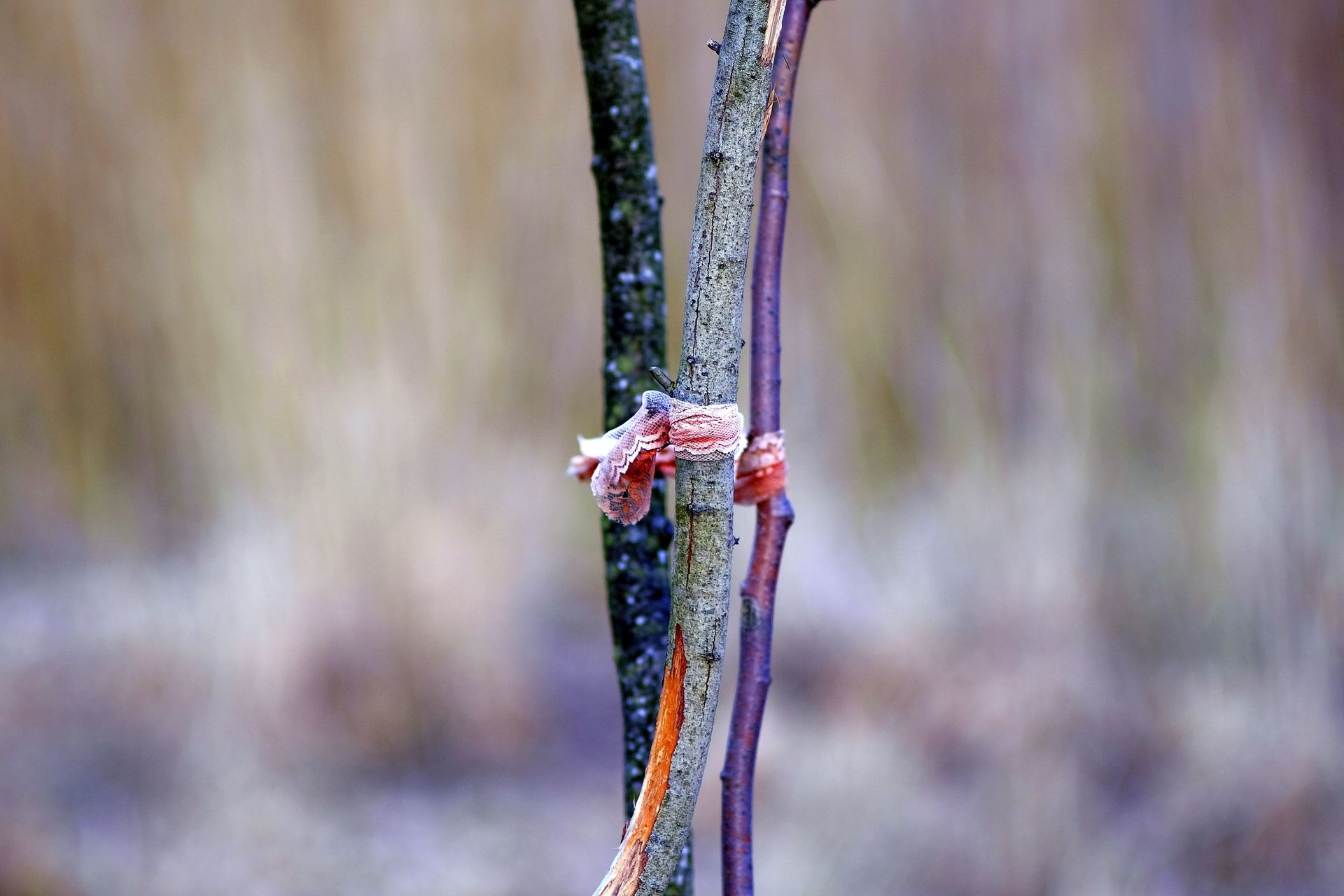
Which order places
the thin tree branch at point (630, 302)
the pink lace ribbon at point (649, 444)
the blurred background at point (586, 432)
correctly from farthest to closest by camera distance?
1. the blurred background at point (586, 432)
2. the thin tree branch at point (630, 302)
3. the pink lace ribbon at point (649, 444)

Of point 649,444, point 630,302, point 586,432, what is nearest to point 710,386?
point 649,444

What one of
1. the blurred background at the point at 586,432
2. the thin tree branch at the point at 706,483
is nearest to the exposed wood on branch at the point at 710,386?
the thin tree branch at the point at 706,483

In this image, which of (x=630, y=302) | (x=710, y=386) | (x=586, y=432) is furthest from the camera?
(x=586, y=432)

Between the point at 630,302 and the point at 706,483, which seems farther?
the point at 630,302

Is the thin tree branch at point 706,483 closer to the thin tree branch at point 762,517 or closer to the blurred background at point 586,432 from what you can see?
the thin tree branch at point 762,517

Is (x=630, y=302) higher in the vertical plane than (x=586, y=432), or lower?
higher

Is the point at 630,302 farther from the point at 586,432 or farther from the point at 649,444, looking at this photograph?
the point at 586,432
